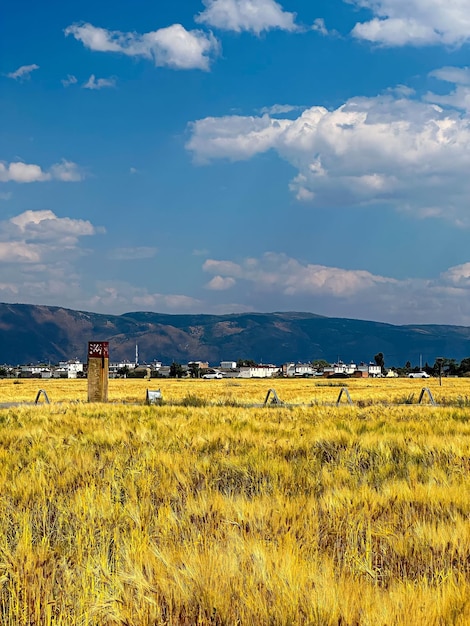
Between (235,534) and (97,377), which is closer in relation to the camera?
(235,534)

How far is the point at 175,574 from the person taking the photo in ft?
12.3

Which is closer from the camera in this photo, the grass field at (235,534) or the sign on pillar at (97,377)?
the grass field at (235,534)

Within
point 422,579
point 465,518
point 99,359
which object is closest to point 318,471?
point 465,518

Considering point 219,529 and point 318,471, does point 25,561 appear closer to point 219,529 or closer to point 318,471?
point 219,529

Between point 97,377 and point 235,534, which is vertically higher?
point 235,534

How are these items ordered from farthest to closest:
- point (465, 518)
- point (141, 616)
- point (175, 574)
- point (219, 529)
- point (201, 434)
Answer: point (201, 434), point (465, 518), point (219, 529), point (175, 574), point (141, 616)

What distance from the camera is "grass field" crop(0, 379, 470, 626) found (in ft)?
11.2

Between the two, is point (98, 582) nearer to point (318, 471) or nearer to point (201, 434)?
point (318, 471)

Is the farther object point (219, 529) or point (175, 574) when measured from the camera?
point (219, 529)

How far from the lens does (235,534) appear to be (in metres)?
4.56

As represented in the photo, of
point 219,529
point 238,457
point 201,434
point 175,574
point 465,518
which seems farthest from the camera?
point 201,434

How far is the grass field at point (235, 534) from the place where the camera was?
3406 mm

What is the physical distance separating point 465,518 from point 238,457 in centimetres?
364

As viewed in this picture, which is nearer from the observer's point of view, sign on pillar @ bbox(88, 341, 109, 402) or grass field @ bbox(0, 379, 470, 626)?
grass field @ bbox(0, 379, 470, 626)
